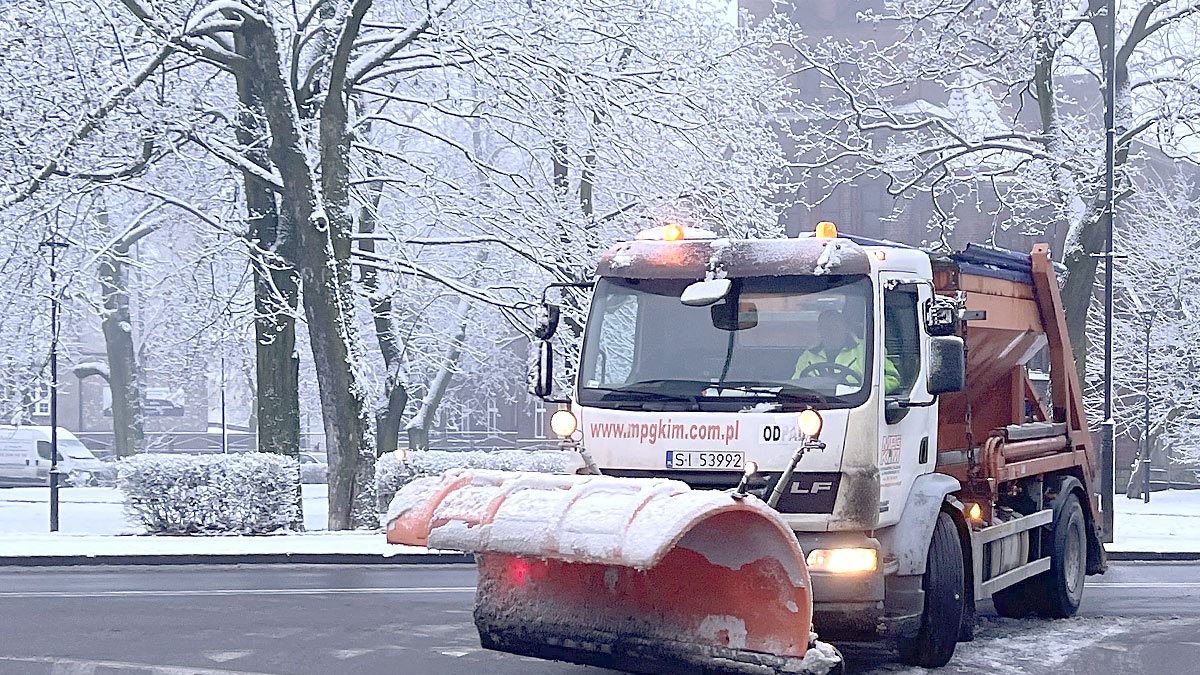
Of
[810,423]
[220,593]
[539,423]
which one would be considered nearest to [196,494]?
[220,593]

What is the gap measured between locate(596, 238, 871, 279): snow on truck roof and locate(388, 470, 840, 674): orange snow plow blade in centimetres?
189

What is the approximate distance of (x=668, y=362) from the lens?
371 inches

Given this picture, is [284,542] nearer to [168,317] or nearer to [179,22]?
[179,22]

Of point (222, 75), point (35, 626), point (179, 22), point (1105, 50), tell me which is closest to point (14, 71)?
point (179, 22)

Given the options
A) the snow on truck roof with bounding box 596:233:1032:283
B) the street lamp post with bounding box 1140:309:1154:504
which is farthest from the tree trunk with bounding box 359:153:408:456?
the street lamp post with bounding box 1140:309:1154:504

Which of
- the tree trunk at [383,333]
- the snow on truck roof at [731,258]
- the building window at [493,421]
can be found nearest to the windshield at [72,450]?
the tree trunk at [383,333]

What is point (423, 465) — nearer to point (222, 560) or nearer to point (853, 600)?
point (222, 560)

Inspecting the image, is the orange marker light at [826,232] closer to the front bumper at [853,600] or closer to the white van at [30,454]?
the front bumper at [853,600]

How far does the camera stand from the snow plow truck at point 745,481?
7.88 m

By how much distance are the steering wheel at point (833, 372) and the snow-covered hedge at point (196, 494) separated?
12.4 m

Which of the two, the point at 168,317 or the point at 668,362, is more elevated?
the point at 168,317

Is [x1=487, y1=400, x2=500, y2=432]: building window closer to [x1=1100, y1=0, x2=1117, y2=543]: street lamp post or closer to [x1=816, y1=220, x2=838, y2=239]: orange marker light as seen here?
[x1=1100, y1=0, x2=1117, y2=543]: street lamp post

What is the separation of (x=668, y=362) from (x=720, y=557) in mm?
1698

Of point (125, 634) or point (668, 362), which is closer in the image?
point (668, 362)
